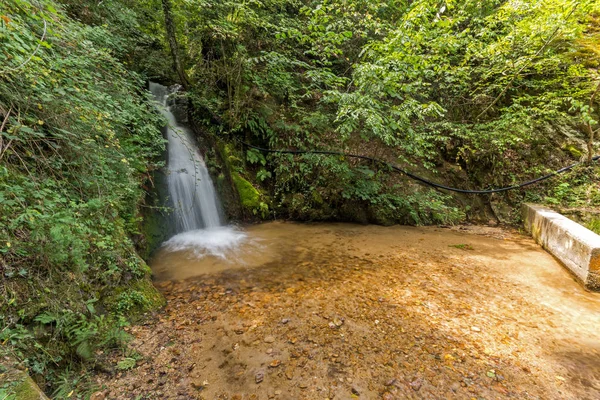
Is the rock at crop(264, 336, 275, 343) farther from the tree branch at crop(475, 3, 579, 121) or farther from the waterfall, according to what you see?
the tree branch at crop(475, 3, 579, 121)

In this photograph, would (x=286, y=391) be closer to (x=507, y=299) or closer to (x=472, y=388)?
(x=472, y=388)

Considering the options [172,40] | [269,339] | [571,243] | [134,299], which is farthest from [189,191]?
[571,243]

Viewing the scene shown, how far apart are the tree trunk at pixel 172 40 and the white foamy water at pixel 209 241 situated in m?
4.13

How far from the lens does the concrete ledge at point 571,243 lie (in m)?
3.25

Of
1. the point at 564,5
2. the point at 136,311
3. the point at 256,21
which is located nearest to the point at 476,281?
the point at 136,311

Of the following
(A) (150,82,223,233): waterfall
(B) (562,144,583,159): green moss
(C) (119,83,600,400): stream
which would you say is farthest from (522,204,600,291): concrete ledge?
(A) (150,82,223,233): waterfall

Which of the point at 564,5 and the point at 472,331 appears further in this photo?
the point at 564,5

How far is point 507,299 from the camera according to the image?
3061 millimetres

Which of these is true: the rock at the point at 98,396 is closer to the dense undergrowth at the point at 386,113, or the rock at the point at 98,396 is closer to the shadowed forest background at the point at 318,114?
the shadowed forest background at the point at 318,114

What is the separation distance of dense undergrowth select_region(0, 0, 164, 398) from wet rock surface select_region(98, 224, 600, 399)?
366mm

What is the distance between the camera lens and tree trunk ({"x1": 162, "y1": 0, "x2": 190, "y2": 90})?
5570 mm

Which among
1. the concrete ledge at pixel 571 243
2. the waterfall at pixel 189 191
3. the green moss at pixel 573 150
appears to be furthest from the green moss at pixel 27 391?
the green moss at pixel 573 150

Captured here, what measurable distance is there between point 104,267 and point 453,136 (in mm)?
8414

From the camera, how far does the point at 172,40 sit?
6.10 metres
